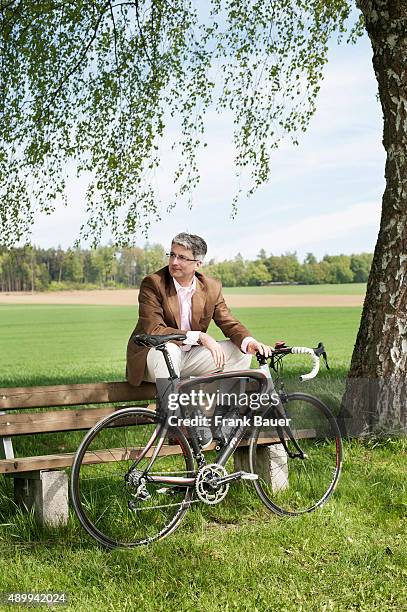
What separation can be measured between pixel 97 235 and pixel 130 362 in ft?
24.1

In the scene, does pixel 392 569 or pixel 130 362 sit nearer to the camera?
pixel 392 569

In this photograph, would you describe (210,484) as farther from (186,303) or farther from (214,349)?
(186,303)

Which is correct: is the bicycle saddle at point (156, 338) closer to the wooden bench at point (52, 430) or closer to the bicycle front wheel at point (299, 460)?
the wooden bench at point (52, 430)

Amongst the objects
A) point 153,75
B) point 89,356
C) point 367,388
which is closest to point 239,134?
point 153,75

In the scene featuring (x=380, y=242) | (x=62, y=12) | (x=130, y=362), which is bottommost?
(x=130, y=362)

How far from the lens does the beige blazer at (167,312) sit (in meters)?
5.32

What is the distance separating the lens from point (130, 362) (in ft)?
17.7

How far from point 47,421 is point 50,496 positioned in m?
0.53

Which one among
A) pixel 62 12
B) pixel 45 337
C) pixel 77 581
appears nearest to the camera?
pixel 77 581

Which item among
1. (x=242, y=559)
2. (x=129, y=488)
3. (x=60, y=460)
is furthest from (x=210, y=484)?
(x=60, y=460)

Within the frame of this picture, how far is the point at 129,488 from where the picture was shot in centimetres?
488

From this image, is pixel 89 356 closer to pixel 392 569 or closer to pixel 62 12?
pixel 62 12

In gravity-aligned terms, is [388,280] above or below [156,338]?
above

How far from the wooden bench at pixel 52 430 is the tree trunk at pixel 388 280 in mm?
1912
